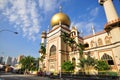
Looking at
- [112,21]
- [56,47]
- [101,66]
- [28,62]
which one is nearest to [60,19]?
[56,47]

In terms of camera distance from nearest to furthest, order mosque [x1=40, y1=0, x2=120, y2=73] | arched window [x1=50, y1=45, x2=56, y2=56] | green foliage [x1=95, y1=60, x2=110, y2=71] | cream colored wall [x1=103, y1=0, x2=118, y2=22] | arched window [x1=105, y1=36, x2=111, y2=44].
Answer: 1. green foliage [x1=95, y1=60, x2=110, y2=71]
2. mosque [x1=40, y1=0, x2=120, y2=73]
3. cream colored wall [x1=103, y1=0, x2=118, y2=22]
4. arched window [x1=105, y1=36, x2=111, y2=44]
5. arched window [x1=50, y1=45, x2=56, y2=56]

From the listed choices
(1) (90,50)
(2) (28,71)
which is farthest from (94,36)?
(2) (28,71)

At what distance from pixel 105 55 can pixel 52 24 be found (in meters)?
24.9

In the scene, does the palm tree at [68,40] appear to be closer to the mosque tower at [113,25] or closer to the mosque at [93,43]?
the mosque at [93,43]

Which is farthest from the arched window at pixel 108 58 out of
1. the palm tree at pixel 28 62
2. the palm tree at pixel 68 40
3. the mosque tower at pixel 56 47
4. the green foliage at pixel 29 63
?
the palm tree at pixel 28 62

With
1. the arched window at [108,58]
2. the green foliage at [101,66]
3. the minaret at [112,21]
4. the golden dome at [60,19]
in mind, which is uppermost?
the golden dome at [60,19]

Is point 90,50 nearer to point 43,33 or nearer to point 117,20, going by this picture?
point 117,20

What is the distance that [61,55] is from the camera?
34.3m

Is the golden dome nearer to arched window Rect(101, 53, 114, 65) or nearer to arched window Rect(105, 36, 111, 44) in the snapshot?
arched window Rect(105, 36, 111, 44)

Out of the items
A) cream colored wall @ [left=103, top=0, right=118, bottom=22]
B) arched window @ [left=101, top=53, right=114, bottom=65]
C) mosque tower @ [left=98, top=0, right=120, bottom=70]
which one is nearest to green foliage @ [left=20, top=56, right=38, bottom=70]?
arched window @ [left=101, top=53, right=114, bottom=65]

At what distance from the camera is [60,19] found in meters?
42.6

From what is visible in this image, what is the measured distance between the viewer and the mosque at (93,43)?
2480 centimetres

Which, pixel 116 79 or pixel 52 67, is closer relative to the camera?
pixel 116 79

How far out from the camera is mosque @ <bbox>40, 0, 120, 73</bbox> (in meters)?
24.8
